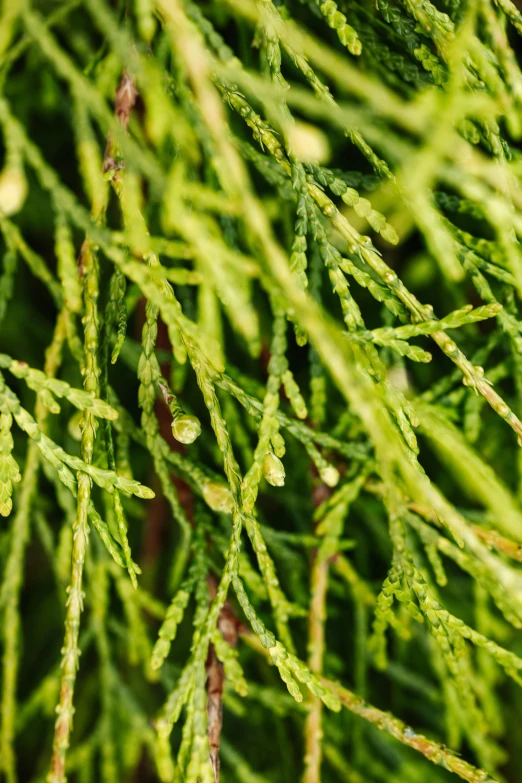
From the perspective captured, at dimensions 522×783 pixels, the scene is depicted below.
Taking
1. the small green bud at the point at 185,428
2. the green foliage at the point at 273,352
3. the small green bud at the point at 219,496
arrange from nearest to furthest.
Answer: the green foliage at the point at 273,352
the small green bud at the point at 185,428
the small green bud at the point at 219,496

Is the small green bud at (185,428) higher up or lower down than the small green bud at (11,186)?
lower down

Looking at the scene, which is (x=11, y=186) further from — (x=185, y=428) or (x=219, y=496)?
(x=219, y=496)

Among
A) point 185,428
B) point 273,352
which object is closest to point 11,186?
point 185,428

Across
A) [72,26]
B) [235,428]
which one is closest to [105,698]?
[235,428]

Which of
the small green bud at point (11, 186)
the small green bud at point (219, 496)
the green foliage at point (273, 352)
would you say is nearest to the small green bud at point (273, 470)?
the green foliage at point (273, 352)

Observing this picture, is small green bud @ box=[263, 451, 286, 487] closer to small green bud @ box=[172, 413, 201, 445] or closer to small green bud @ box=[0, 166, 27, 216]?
small green bud @ box=[172, 413, 201, 445]

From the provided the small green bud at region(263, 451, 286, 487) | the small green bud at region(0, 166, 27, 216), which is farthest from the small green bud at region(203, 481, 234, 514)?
the small green bud at region(0, 166, 27, 216)

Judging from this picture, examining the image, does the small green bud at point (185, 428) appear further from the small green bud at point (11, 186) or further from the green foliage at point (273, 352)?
the small green bud at point (11, 186)

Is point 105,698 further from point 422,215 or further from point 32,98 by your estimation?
point 32,98
